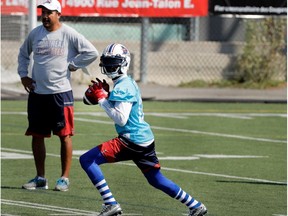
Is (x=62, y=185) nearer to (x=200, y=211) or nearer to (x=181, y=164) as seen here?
(x=200, y=211)

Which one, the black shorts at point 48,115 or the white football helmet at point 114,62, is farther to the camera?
the black shorts at point 48,115

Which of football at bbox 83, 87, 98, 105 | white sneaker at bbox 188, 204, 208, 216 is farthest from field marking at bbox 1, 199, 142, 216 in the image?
football at bbox 83, 87, 98, 105

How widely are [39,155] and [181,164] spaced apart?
258cm

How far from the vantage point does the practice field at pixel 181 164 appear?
11391mm

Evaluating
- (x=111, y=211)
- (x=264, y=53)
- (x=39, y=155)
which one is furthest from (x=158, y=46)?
(x=111, y=211)

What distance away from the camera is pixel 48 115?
41.8ft

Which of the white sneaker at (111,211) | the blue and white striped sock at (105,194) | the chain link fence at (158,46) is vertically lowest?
the chain link fence at (158,46)

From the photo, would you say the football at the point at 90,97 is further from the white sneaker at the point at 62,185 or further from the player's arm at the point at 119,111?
the white sneaker at the point at 62,185

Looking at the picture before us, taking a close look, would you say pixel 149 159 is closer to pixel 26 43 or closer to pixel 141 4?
pixel 26 43

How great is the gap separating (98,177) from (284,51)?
659 inches

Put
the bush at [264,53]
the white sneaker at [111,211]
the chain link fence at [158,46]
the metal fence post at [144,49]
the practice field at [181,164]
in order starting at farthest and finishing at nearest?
1. the bush at [264,53]
2. the chain link fence at [158,46]
3. the metal fence post at [144,49]
4. the practice field at [181,164]
5. the white sneaker at [111,211]

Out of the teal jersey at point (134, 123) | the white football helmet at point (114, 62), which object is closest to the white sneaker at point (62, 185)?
the teal jersey at point (134, 123)

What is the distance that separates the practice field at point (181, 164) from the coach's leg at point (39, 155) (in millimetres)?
246

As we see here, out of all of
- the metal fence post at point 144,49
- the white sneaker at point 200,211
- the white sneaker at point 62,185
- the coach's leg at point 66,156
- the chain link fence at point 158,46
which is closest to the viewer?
the white sneaker at point 200,211
